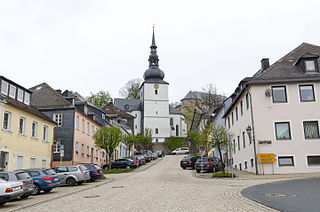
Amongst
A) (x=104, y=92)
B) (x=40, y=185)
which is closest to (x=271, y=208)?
(x=40, y=185)

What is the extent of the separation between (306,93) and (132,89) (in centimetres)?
7520

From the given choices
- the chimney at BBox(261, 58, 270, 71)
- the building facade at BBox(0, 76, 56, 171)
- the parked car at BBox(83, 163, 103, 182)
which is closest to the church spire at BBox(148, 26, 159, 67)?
the building facade at BBox(0, 76, 56, 171)

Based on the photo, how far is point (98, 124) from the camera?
158 ft

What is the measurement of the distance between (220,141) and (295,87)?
707cm

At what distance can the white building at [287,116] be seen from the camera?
2547cm

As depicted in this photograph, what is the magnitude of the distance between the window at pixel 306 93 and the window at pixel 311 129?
1805 millimetres

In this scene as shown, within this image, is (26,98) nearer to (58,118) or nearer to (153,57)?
(58,118)

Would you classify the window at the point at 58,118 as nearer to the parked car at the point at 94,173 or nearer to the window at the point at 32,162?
the window at the point at 32,162

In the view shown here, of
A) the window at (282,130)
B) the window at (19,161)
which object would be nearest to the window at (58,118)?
the window at (19,161)

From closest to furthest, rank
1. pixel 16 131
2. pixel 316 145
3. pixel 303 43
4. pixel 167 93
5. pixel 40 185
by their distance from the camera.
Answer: pixel 40 185 → pixel 316 145 → pixel 16 131 → pixel 303 43 → pixel 167 93

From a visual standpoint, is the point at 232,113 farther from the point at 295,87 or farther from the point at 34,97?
the point at 34,97

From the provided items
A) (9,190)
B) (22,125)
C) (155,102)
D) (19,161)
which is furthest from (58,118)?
(155,102)

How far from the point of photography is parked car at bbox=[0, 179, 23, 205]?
1316 cm

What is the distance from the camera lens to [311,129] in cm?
2616
